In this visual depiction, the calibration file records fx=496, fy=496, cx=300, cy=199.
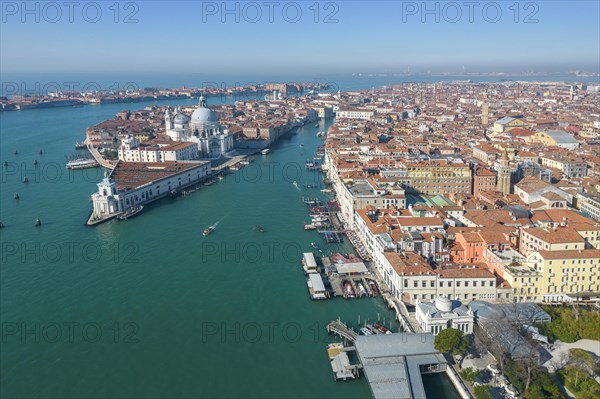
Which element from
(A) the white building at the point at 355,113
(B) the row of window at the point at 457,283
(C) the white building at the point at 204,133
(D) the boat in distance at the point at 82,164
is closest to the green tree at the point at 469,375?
(B) the row of window at the point at 457,283

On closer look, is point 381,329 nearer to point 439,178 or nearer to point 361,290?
point 361,290

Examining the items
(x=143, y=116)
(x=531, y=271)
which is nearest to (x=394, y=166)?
(x=531, y=271)

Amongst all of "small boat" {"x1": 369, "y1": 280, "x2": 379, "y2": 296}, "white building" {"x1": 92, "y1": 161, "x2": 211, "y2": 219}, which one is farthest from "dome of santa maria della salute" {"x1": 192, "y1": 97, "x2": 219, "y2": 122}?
"small boat" {"x1": 369, "y1": 280, "x2": 379, "y2": 296}

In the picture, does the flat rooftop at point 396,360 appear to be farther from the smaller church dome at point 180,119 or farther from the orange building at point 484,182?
the smaller church dome at point 180,119

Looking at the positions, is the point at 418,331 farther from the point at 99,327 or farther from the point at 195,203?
the point at 195,203

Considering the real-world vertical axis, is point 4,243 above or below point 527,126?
below

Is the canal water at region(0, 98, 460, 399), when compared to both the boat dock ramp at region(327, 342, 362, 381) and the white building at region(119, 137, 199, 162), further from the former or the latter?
the white building at region(119, 137, 199, 162)
